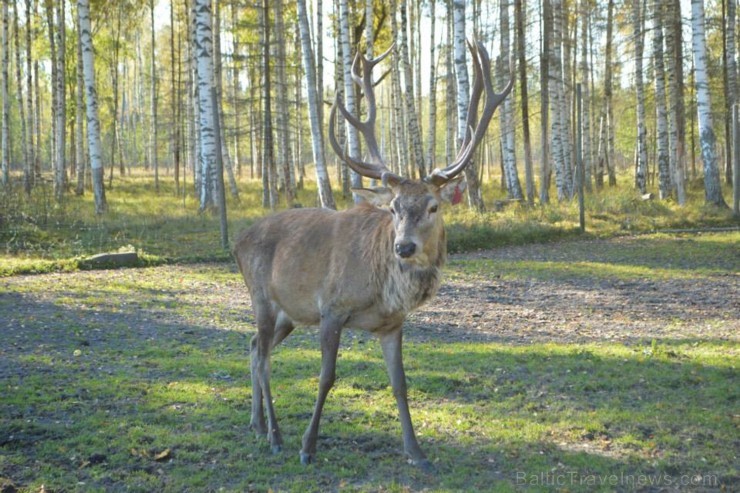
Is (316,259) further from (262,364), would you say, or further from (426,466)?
(426,466)

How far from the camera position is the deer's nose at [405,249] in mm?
4750

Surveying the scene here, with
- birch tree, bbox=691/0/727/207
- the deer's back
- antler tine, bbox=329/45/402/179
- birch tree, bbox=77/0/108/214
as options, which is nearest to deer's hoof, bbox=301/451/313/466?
the deer's back

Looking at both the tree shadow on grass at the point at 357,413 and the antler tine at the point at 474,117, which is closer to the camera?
the tree shadow on grass at the point at 357,413

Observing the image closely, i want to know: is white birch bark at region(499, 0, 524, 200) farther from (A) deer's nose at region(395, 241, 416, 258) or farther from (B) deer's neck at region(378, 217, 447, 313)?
(A) deer's nose at region(395, 241, 416, 258)

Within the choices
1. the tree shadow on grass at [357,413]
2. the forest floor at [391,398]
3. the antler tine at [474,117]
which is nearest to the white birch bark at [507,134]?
the forest floor at [391,398]

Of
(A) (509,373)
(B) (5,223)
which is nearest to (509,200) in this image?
(B) (5,223)

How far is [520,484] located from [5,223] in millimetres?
14547

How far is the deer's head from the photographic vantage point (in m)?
4.94

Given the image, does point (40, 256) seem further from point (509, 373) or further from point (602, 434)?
point (602, 434)

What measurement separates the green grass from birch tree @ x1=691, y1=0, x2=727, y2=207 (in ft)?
2.03

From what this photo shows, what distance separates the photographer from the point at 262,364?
18.5ft

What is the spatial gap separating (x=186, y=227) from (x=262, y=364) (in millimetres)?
12206

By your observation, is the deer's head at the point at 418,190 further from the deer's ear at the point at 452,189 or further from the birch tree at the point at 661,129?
the birch tree at the point at 661,129

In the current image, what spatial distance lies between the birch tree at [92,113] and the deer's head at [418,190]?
49.1 feet
